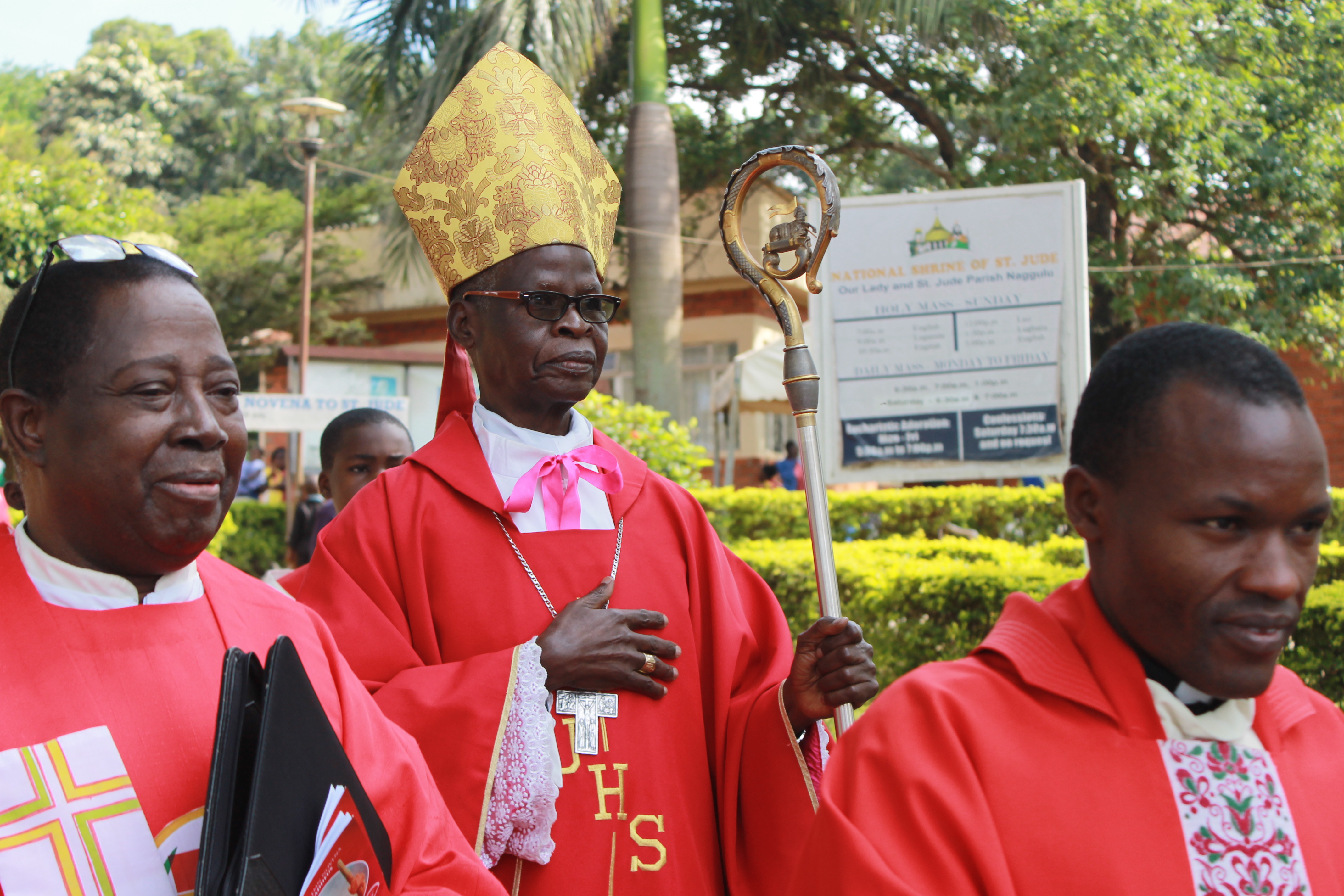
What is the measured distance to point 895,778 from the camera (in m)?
1.50

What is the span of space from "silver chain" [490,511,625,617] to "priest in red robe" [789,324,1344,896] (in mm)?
1034

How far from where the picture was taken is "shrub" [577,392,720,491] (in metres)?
9.91

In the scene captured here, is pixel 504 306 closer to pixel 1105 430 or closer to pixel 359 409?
pixel 1105 430

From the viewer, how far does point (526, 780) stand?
7.43 ft

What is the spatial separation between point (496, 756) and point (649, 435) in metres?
7.69

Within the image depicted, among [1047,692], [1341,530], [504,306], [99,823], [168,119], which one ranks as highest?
[168,119]

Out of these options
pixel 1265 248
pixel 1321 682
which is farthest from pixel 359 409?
pixel 1265 248

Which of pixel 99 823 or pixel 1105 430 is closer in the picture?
pixel 99 823

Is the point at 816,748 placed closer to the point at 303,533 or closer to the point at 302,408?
the point at 303,533

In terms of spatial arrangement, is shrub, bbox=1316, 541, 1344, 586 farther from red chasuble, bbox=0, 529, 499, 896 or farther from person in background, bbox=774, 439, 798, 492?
person in background, bbox=774, 439, 798, 492

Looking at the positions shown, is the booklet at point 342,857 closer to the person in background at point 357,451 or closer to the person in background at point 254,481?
the person in background at point 357,451

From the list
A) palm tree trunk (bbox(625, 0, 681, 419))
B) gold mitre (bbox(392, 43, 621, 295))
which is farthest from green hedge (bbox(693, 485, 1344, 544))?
gold mitre (bbox(392, 43, 621, 295))

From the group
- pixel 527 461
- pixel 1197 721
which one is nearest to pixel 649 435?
pixel 527 461

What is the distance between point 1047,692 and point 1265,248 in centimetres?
1370
